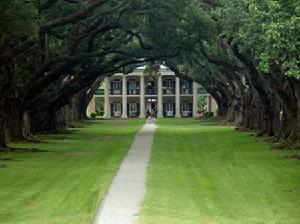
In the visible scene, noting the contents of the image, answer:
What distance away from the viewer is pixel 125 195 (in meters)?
17.2

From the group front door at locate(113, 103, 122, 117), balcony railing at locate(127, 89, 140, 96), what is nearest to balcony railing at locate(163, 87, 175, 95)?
balcony railing at locate(127, 89, 140, 96)

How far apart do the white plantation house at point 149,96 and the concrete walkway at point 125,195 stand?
9520 cm

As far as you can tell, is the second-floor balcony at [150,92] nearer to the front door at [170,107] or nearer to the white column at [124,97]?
the front door at [170,107]

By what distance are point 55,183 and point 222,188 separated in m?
4.78

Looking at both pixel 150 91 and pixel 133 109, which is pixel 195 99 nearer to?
pixel 150 91

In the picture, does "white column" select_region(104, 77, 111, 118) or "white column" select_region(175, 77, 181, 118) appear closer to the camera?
"white column" select_region(175, 77, 181, 118)

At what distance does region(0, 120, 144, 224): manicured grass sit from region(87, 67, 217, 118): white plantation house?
87058mm

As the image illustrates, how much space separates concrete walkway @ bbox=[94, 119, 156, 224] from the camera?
1377 cm

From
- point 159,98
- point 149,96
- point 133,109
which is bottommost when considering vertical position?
point 133,109

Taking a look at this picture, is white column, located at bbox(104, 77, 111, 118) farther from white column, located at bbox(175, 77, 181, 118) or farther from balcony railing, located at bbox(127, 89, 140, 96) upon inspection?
white column, located at bbox(175, 77, 181, 118)

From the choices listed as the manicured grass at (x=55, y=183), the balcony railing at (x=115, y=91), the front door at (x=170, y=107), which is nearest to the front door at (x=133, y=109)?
the balcony railing at (x=115, y=91)

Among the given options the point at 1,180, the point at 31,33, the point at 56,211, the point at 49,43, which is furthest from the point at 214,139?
the point at 56,211

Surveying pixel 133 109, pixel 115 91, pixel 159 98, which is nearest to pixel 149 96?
pixel 159 98

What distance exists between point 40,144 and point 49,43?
5829 millimetres
